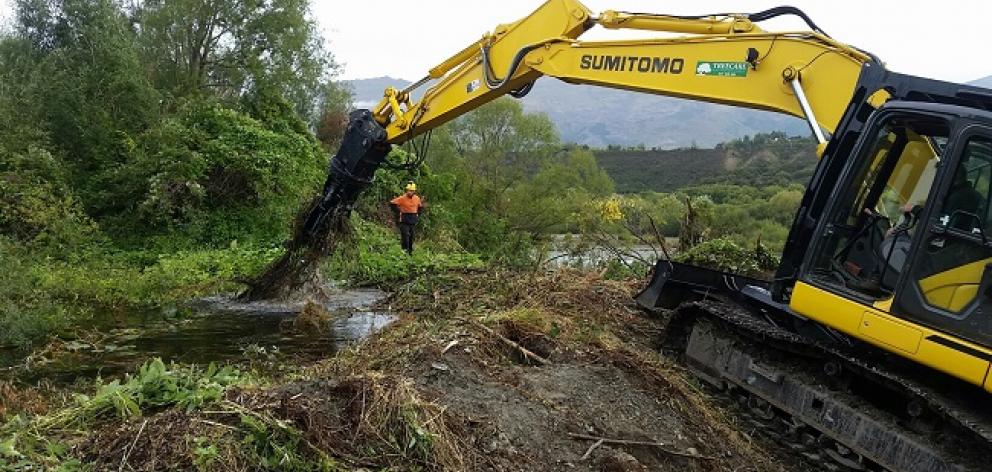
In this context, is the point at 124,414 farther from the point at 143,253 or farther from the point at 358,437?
the point at 143,253

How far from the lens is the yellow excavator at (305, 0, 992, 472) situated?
441cm

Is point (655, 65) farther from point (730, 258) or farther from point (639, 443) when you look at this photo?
point (730, 258)

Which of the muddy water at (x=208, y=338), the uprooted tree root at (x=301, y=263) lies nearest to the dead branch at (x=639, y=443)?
the muddy water at (x=208, y=338)

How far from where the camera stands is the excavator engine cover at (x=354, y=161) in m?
8.60

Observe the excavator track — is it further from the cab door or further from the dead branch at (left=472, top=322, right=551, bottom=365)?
the dead branch at (left=472, top=322, right=551, bottom=365)

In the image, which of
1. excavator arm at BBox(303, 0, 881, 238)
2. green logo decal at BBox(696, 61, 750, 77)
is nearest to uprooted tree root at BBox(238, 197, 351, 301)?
excavator arm at BBox(303, 0, 881, 238)

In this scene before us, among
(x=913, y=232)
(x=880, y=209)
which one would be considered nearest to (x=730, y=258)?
(x=880, y=209)

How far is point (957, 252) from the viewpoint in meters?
4.43

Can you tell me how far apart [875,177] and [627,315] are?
3181 mm

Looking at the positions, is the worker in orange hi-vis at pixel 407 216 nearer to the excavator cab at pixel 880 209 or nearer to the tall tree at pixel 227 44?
the excavator cab at pixel 880 209

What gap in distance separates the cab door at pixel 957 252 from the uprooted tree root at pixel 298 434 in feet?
9.02

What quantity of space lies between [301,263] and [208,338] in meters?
1.89

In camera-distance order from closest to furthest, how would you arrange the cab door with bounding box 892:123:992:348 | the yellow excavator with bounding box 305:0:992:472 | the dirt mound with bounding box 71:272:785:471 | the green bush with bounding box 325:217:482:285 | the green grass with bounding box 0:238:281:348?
the dirt mound with bounding box 71:272:785:471
the cab door with bounding box 892:123:992:348
the yellow excavator with bounding box 305:0:992:472
the green grass with bounding box 0:238:281:348
the green bush with bounding box 325:217:482:285

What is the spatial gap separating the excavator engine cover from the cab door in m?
5.61
